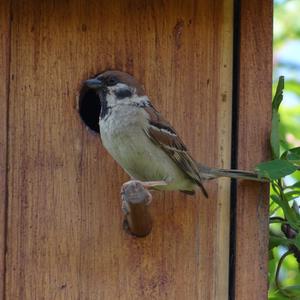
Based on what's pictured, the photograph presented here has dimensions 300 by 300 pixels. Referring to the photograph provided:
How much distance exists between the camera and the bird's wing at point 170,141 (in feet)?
12.7

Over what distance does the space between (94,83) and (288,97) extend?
1456 mm

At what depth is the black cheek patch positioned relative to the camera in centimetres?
391

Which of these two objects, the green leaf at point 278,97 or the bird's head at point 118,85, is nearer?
the bird's head at point 118,85

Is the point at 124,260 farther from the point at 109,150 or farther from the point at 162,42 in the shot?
the point at 162,42

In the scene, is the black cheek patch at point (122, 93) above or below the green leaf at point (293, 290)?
above

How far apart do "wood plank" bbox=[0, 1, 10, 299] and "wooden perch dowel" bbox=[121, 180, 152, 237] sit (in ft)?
1.68

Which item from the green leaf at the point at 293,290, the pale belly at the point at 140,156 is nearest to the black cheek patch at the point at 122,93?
the pale belly at the point at 140,156

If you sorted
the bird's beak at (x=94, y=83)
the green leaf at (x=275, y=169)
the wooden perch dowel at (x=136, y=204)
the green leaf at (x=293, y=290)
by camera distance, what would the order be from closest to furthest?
the wooden perch dowel at (x=136, y=204) < the green leaf at (x=275, y=169) < the bird's beak at (x=94, y=83) < the green leaf at (x=293, y=290)

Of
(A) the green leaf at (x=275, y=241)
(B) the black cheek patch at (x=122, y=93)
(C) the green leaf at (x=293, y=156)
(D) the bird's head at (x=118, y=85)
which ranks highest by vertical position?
(D) the bird's head at (x=118, y=85)

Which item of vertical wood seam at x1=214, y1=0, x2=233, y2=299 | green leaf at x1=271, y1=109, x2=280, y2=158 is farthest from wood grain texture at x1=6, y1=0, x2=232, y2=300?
green leaf at x1=271, y1=109, x2=280, y2=158

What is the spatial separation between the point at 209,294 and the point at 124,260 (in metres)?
0.37

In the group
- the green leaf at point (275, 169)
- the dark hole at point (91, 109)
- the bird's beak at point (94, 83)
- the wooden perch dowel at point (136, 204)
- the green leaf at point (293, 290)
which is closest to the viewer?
the wooden perch dowel at point (136, 204)

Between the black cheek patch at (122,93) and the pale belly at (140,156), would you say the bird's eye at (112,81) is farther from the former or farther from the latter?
the pale belly at (140,156)

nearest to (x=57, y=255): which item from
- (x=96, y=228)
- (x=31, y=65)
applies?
(x=96, y=228)
